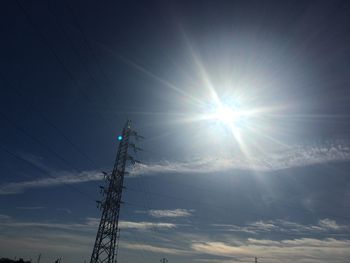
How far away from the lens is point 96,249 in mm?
29750

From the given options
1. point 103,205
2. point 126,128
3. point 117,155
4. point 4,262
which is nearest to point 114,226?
point 103,205

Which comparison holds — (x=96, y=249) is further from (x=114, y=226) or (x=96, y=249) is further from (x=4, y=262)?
(x=4, y=262)

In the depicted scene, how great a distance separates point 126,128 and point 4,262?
5472 centimetres

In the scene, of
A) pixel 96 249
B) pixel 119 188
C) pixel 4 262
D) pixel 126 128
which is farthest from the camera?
pixel 4 262

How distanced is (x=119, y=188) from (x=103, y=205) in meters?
2.70

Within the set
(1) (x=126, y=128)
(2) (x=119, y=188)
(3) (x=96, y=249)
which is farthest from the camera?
(1) (x=126, y=128)

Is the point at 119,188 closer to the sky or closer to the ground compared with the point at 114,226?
closer to the sky

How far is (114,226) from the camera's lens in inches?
1220

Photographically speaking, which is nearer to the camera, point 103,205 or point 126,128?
point 103,205

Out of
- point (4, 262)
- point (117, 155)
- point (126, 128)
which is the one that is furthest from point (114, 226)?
point (4, 262)

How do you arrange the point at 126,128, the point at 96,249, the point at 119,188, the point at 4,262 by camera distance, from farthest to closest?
1. the point at 4,262
2. the point at 126,128
3. the point at 119,188
4. the point at 96,249

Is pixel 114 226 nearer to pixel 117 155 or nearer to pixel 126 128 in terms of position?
pixel 117 155

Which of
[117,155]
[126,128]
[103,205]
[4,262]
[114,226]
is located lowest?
[4,262]

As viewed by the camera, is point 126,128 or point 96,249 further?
point 126,128
